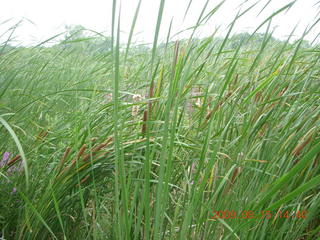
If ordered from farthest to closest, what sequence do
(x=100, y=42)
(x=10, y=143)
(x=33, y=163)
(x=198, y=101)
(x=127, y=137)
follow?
(x=100, y=42) < (x=198, y=101) < (x=10, y=143) < (x=33, y=163) < (x=127, y=137)

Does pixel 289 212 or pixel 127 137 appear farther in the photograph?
pixel 127 137

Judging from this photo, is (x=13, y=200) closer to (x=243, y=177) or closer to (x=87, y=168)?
(x=87, y=168)

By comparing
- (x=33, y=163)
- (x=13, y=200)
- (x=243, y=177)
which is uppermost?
(x=243, y=177)

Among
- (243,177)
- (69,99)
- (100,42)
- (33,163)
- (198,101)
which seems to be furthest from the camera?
(100,42)

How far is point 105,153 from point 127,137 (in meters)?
0.12

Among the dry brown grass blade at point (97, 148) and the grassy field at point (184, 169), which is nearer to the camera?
the grassy field at point (184, 169)

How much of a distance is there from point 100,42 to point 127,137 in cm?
232

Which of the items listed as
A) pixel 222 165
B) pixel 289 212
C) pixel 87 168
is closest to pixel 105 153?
pixel 87 168

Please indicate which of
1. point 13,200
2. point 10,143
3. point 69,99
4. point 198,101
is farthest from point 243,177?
point 69,99

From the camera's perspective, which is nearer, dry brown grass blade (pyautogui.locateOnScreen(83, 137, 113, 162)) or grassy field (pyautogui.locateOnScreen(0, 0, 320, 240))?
grassy field (pyautogui.locateOnScreen(0, 0, 320, 240))

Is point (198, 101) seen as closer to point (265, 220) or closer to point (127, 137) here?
point (127, 137)

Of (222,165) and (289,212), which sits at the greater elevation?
(222,165)

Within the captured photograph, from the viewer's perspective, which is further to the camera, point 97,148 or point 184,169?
point 97,148

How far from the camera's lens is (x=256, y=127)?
109 centimetres
